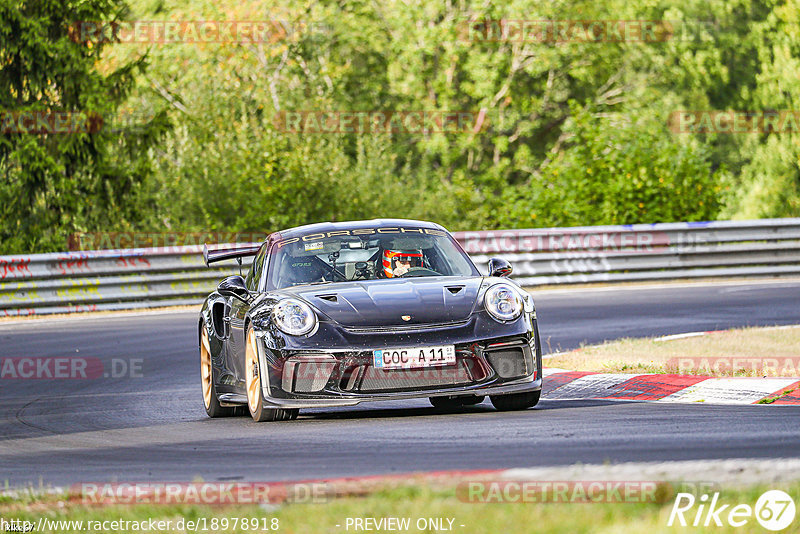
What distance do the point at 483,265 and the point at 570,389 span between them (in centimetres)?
1279

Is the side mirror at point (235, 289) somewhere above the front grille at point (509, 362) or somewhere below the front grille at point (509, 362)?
above

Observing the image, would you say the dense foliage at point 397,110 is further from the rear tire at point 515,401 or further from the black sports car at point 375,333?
the rear tire at point 515,401

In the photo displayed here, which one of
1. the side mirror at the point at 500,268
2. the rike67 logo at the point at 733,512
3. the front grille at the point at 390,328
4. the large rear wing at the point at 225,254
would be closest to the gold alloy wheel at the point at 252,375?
the front grille at the point at 390,328

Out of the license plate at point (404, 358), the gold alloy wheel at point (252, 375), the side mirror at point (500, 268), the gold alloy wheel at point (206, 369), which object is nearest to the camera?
the license plate at point (404, 358)

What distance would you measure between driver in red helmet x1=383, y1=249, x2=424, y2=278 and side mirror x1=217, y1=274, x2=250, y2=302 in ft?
3.21

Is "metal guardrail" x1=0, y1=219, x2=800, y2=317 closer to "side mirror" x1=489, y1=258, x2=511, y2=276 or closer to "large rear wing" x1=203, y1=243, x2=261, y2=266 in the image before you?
"large rear wing" x1=203, y1=243, x2=261, y2=266

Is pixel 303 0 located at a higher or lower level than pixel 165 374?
higher

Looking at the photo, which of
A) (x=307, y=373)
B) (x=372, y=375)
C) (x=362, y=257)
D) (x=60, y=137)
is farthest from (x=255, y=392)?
(x=60, y=137)

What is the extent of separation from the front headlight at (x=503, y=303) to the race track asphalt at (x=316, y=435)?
0.63 m

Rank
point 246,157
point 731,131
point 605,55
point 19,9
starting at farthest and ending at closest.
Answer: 1. point 731,131
2. point 605,55
3. point 246,157
4. point 19,9

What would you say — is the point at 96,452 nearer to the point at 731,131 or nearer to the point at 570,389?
the point at 570,389

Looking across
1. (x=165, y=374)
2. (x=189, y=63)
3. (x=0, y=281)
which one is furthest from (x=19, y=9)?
(x=189, y=63)

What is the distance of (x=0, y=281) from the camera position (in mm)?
20484

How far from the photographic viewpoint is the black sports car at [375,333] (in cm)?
834
